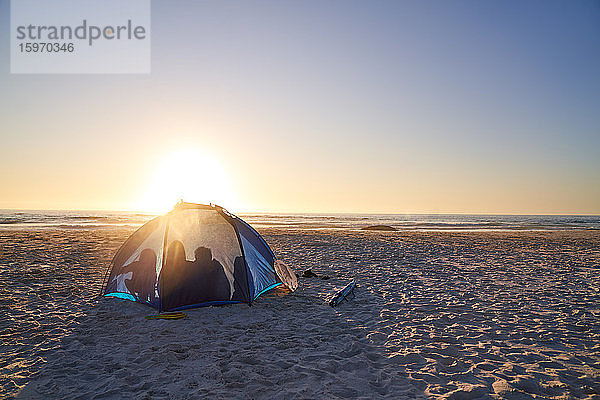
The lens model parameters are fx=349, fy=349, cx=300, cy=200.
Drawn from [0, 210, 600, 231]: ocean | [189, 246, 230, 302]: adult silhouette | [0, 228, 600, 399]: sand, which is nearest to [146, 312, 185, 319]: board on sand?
[0, 228, 600, 399]: sand

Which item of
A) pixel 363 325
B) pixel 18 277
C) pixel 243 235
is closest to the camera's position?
pixel 363 325

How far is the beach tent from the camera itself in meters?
7.74

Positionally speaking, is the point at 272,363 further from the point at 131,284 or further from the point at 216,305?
the point at 131,284

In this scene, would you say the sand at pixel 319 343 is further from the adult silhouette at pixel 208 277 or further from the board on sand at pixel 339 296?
the adult silhouette at pixel 208 277

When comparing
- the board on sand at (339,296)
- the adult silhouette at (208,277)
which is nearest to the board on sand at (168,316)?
the adult silhouette at (208,277)

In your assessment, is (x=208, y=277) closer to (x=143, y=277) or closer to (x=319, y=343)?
(x=143, y=277)

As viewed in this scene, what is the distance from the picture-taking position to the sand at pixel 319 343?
14.9 feet

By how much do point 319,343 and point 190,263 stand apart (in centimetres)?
354

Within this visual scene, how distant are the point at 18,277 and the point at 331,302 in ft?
31.7

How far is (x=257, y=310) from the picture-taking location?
7781mm

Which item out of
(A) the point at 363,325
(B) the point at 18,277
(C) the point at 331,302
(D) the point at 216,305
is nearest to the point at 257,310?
(D) the point at 216,305

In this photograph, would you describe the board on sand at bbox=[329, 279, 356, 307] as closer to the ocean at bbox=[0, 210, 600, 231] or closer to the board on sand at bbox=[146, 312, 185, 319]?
the board on sand at bbox=[146, 312, 185, 319]

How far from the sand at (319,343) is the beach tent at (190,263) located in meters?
0.35

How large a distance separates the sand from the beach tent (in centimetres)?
35
